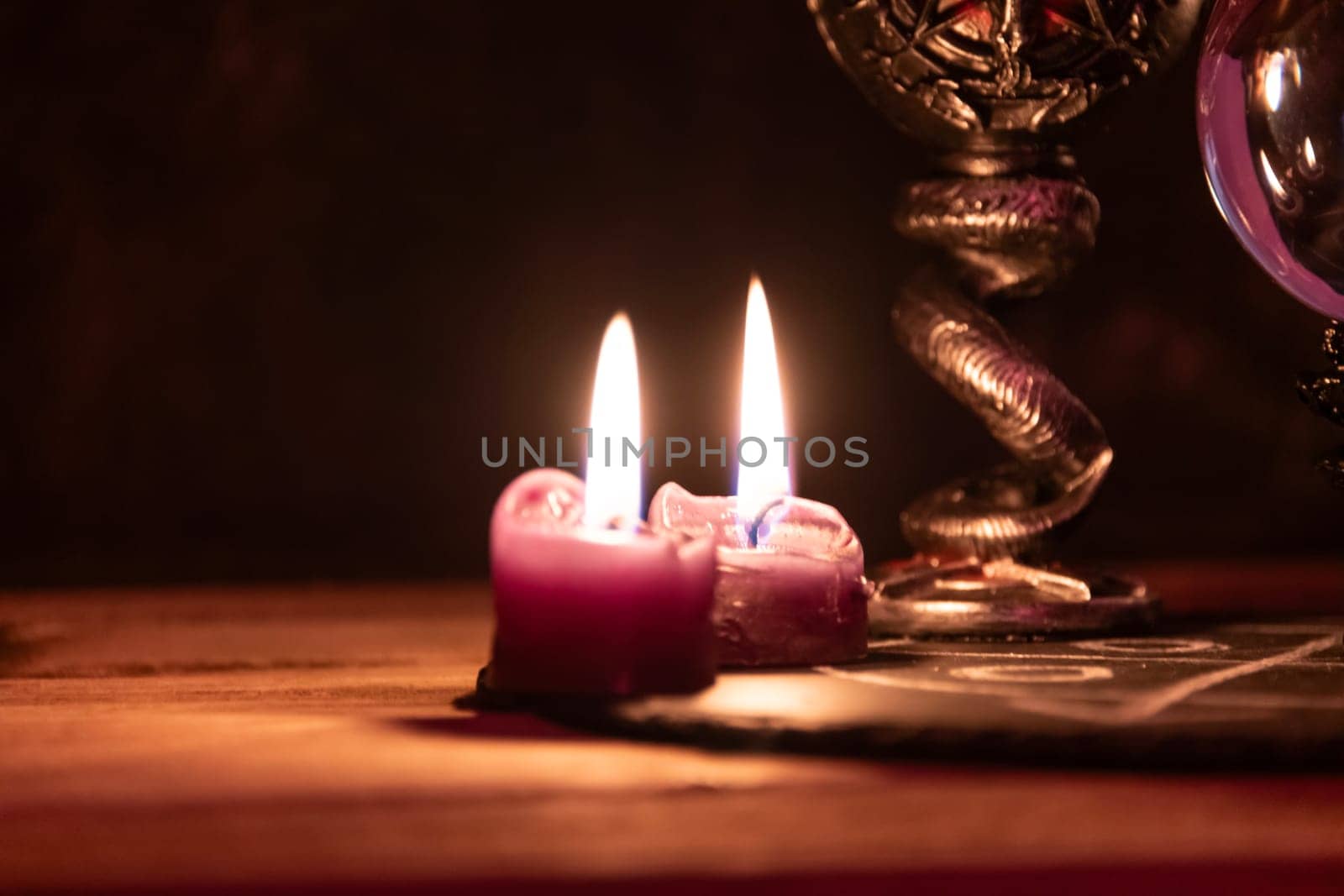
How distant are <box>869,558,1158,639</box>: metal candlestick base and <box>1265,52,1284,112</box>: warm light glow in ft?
0.75

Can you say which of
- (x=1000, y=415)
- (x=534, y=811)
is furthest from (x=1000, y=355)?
(x=534, y=811)

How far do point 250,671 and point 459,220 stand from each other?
0.69 metres

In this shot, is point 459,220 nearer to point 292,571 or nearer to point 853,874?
point 292,571

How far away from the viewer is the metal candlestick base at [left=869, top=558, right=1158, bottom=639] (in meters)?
0.78

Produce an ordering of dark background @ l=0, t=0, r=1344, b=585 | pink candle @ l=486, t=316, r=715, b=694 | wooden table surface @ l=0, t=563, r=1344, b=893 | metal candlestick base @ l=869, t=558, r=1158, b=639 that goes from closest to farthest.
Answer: wooden table surface @ l=0, t=563, r=1344, b=893 → pink candle @ l=486, t=316, r=715, b=694 → metal candlestick base @ l=869, t=558, r=1158, b=639 → dark background @ l=0, t=0, r=1344, b=585

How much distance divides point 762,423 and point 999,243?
177 millimetres

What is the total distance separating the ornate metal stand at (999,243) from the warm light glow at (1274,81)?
0.12 m

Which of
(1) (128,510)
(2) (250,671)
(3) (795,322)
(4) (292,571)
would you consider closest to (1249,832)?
(2) (250,671)

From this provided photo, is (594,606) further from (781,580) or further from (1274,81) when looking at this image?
(1274,81)

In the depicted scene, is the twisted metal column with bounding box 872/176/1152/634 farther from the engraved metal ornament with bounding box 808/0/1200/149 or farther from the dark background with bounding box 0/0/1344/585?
the dark background with bounding box 0/0/1344/585

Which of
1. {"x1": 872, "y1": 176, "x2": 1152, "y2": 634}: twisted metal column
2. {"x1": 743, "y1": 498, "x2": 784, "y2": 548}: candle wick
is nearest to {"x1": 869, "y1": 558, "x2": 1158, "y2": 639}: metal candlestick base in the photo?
A: {"x1": 872, "y1": 176, "x2": 1152, "y2": 634}: twisted metal column

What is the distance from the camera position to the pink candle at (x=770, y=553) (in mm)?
680

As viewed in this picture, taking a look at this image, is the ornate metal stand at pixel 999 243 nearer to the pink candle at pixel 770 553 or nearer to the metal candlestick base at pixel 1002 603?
the metal candlestick base at pixel 1002 603

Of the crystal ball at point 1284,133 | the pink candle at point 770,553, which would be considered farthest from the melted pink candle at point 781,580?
the crystal ball at point 1284,133
